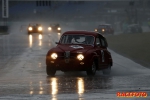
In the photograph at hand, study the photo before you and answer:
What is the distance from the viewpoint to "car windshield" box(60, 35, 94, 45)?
19.0 m

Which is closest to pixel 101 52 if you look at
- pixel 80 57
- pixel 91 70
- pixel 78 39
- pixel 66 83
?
pixel 78 39

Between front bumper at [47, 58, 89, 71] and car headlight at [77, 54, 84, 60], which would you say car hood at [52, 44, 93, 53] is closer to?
car headlight at [77, 54, 84, 60]

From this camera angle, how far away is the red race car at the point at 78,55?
57.9ft

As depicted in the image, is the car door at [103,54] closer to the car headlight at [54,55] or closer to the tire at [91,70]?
the tire at [91,70]

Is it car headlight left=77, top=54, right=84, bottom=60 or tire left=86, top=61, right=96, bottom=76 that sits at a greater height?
car headlight left=77, top=54, right=84, bottom=60

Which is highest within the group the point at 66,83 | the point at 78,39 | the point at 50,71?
the point at 78,39

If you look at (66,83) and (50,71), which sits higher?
(50,71)

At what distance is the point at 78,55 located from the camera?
17.6 metres

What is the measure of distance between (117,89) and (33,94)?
2.31m

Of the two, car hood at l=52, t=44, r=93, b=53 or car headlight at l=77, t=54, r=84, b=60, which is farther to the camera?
car hood at l=52, t=44, r=93, b=53

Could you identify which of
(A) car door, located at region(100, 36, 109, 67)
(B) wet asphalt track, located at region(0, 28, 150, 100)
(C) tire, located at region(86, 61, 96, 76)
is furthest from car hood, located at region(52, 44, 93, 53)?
(B) wet asphalt track, located at region(0, 28, 150, 100)

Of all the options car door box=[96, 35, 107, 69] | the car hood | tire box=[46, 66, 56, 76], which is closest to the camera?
the car hood

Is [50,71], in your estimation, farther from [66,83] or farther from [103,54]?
[66,83]

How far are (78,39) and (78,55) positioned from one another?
1539mm
